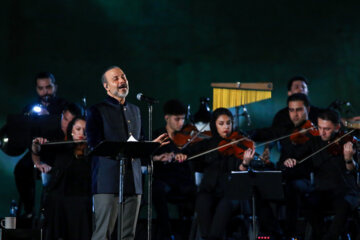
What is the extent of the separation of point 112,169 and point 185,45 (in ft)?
12.6

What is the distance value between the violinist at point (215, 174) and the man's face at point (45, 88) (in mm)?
1730

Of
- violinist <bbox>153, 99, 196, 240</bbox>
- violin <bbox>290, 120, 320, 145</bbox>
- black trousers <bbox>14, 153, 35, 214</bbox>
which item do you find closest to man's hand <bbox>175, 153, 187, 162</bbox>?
violinist <bbox>153, 99, 196, 240</bbox>

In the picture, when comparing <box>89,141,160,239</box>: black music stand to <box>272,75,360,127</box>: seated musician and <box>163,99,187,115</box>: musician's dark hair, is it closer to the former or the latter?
<box>163,99,187,115</box>: musician's dark hair

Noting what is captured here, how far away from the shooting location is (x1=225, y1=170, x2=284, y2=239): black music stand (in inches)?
215

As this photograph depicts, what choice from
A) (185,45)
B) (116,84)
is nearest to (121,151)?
(116,84)

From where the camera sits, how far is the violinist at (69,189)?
19.5ft

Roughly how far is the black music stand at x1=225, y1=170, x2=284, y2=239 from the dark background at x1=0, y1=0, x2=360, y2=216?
2339 millimetres

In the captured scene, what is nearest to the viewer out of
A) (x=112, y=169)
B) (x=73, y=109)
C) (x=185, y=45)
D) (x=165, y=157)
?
(x=112, y=169)

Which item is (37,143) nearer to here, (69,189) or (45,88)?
(69,189)

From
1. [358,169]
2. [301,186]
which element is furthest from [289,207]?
[358,169]

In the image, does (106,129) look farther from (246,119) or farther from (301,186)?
(246,119)

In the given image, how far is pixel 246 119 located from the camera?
728 cm

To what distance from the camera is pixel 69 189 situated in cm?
604

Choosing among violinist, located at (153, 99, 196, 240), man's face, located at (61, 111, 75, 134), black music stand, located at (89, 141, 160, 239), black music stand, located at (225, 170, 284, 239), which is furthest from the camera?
man's face, located at (61, 111, 75, 134)
